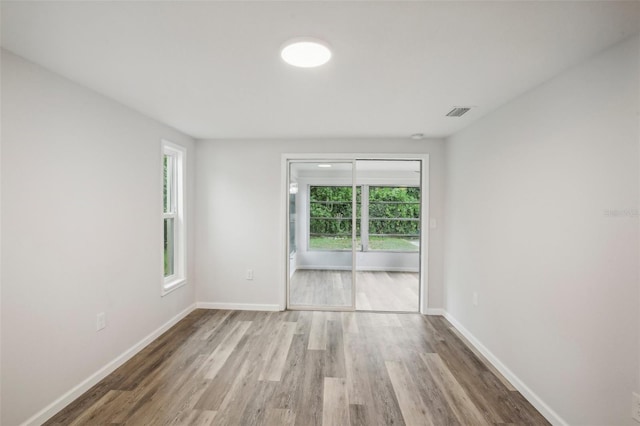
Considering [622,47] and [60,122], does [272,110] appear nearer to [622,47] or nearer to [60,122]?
[60,122]

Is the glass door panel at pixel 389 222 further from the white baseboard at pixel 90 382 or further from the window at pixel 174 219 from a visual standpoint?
the white baseboard at pixel 90 382

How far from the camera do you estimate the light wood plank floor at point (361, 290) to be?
4344mm

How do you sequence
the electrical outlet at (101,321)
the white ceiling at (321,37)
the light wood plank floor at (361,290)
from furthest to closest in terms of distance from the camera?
the light wood plank floor at (361,290), the electrical outlet at (101,321), the white ceiling at (321,37)

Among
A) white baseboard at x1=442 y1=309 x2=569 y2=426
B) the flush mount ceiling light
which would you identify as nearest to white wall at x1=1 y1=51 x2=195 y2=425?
the flush mount ceiling light

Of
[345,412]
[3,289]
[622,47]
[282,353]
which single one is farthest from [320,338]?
[622,47]

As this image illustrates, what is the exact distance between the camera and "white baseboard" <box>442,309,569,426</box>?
196 centimetres

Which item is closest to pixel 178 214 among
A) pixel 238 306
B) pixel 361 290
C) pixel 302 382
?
pixel 238 306

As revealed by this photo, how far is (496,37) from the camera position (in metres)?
1.54

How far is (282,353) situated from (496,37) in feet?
9.59

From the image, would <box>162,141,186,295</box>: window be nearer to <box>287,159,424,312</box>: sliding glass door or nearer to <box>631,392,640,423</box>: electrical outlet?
<box>287,159,424,312</box>: sliding glass door

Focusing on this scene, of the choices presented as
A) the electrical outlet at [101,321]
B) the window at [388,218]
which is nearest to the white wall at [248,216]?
the electrical outlet at [101,321]

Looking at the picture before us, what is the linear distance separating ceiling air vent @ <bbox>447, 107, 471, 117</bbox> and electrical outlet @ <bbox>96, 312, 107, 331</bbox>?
138 inches

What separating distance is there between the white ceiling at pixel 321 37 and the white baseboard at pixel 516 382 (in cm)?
224

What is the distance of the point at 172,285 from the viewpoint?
351 cm
